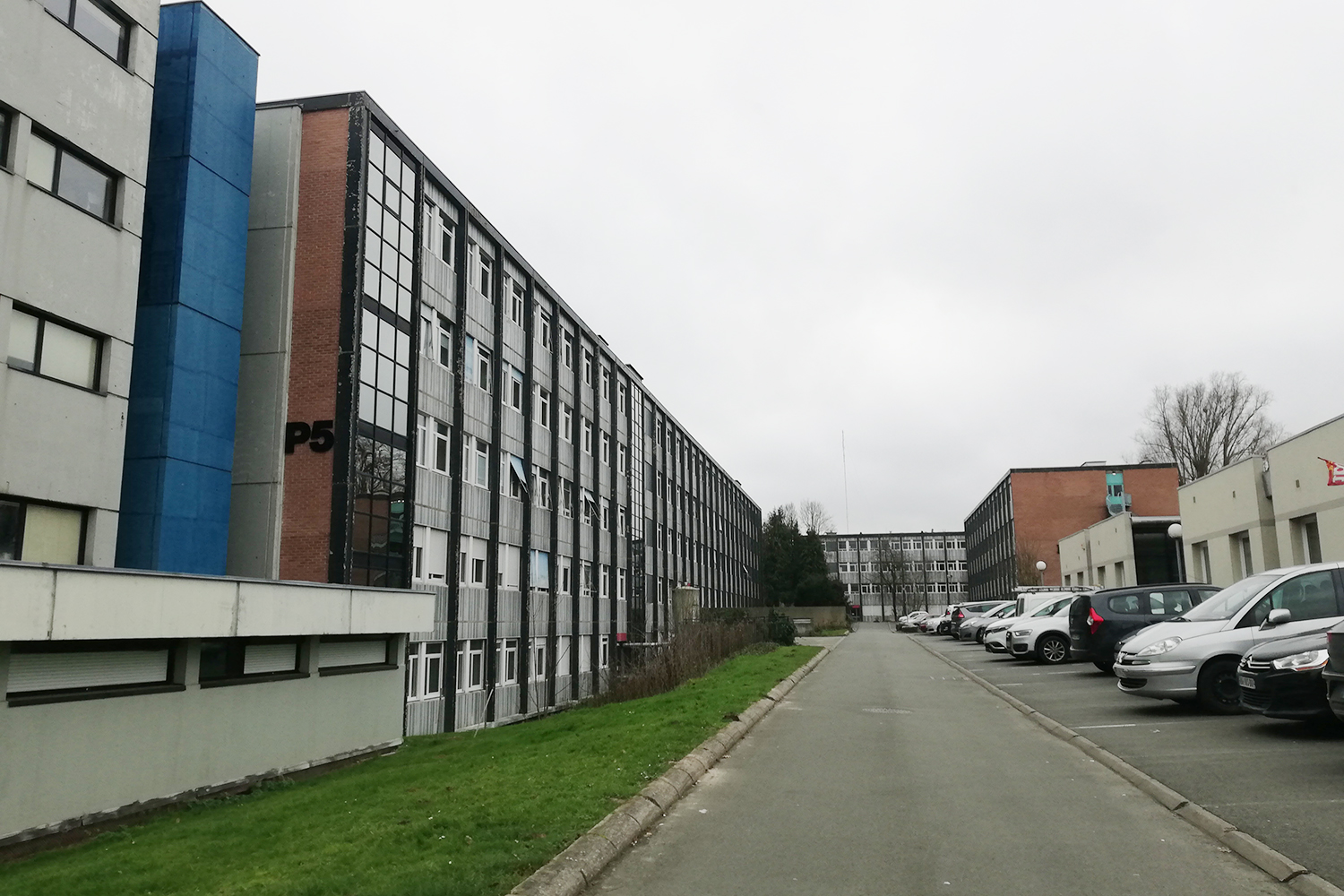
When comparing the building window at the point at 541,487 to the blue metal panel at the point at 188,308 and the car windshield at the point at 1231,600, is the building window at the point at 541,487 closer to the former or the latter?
the blue metal panel at the point at 188,308

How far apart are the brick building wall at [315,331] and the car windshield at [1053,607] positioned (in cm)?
1785

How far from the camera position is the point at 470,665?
29031 mm

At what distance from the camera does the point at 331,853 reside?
6918 millimetres

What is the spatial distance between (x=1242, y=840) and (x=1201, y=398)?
60525 millimetres

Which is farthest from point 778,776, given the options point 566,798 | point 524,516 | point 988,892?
point 524,516

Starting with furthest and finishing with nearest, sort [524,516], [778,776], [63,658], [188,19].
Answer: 1. [524,516]
2. [188,19]
3. [63,658]
4. [778,776]

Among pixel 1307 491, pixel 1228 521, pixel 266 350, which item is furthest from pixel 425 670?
pixel 1228 521

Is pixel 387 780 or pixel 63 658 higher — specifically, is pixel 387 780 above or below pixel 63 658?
below

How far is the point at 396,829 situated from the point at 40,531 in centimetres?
1412

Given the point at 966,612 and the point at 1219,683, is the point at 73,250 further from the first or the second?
the point at 966,612

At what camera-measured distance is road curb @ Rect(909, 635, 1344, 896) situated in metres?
5.85

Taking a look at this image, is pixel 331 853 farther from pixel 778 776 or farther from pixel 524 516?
pixel 524 516

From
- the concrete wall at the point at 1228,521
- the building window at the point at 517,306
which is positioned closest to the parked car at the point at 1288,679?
the concrete wall at the point at 1228,521

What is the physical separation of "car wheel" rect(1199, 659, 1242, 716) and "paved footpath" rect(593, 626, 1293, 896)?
2.27m
